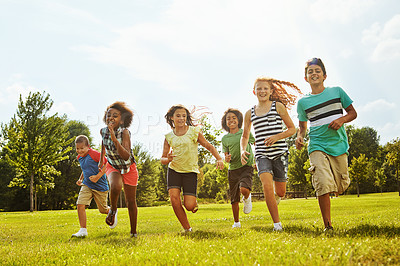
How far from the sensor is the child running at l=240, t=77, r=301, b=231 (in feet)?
20.2

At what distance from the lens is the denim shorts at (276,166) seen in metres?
6.35

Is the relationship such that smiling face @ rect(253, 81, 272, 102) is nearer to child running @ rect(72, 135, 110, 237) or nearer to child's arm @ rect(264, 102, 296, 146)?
child's arm @ rect(264, 102, 296, 146)

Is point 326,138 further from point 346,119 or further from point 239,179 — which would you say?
point 239,179

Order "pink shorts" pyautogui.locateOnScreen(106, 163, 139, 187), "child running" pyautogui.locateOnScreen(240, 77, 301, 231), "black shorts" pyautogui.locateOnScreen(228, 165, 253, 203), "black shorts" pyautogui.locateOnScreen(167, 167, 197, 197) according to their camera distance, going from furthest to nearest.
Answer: "black shorts" pyautogui.locateOnScreen(228, 165, 253, 203) < "pink shorts" pyautogui.locateOnScreen(106, 163, 139, 187) < "black shorts" pyautogui.locateOnScreen(167, 167, 197, 197) < "child running" pyautogui.locateOnScreen(240, 77, 301, 231)

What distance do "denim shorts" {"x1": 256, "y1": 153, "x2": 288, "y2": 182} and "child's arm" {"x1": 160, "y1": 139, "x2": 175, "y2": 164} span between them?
1.70 meters

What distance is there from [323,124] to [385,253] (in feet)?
9.15

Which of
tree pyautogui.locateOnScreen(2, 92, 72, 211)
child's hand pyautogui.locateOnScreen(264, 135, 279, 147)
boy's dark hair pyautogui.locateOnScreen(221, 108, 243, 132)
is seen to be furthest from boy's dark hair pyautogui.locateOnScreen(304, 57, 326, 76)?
tree pyautogui.locateOnScreen(2, 92, 72, 211)

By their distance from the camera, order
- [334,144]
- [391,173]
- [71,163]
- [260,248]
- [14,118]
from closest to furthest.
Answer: [260,248] → [334,144] → [14,118] → [71,163] → [391,173]

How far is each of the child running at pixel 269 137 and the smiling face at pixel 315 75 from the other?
0.83 metres

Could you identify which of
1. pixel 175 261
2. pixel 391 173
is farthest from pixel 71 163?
pixel 391 173

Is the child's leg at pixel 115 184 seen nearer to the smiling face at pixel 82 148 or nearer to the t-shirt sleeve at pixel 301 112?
the smiling face at pixel 82 148

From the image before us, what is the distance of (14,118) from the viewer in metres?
25.8

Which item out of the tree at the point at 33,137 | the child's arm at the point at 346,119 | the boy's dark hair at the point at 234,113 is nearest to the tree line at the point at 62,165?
the tree at the point at 33,137

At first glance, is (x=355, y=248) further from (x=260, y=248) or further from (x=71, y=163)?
(x=71, y=163)
